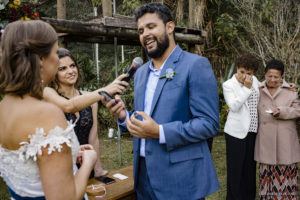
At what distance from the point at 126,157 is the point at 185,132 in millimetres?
5379

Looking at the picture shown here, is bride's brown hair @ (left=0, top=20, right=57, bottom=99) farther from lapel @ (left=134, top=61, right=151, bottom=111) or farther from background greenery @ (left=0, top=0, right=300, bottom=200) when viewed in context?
background greenery @ (left=0, top=0, right=300, bottom=200)

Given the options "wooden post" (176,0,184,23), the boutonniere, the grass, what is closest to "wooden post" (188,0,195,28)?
"wooden post" (176,0,184,23)

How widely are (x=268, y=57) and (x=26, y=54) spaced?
25.6 ft

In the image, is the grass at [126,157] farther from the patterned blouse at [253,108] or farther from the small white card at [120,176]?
the small white card at [120,176]

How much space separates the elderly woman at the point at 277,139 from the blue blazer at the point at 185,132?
1.93m

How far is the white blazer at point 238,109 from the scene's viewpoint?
11.8 feet

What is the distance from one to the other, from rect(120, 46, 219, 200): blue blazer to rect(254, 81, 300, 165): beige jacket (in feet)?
6.51

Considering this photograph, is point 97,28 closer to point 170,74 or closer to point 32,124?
point 170,74

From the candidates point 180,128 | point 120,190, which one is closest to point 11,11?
point 120,190

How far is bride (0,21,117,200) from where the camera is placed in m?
1.19

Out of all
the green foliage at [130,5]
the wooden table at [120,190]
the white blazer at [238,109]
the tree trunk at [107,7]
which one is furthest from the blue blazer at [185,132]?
the green foliage at [130,5]

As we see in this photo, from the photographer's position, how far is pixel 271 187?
3676 mm

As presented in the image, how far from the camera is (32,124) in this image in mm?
1188

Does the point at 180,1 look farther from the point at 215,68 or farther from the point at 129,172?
the point at 129,172
